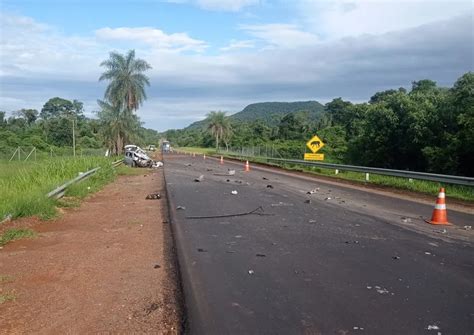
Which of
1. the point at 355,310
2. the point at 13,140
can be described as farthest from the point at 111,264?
the point at 13,140

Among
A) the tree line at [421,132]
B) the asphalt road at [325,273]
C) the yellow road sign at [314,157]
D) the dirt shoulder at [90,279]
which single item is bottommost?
the dirt shoulder at [90,279]

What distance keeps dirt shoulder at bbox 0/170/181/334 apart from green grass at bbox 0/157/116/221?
0.53 m

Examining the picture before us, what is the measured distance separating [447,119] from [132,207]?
66.3 ft

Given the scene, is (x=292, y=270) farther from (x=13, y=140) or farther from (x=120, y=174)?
(x=13, y=140)

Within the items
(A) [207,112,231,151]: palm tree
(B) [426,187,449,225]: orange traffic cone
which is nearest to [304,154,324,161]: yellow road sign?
(B) [426,187,449,225]: orange traffic cone

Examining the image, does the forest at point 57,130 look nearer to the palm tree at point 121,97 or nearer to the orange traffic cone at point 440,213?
the palm tree at point 121,97

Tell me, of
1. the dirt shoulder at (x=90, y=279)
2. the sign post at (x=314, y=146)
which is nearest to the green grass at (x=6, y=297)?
the dirt shoulder at (x=90, y=279)

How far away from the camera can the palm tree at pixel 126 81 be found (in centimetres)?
5775

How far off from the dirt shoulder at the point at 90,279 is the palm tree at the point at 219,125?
323 ft

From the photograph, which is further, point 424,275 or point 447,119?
point 447,119

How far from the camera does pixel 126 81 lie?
58.2 metres

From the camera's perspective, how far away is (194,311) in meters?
5.00

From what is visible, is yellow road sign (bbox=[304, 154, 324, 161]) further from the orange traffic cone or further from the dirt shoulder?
the dirt shoulder

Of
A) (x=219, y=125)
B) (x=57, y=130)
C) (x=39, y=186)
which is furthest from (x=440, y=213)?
(x=219, y=125)
